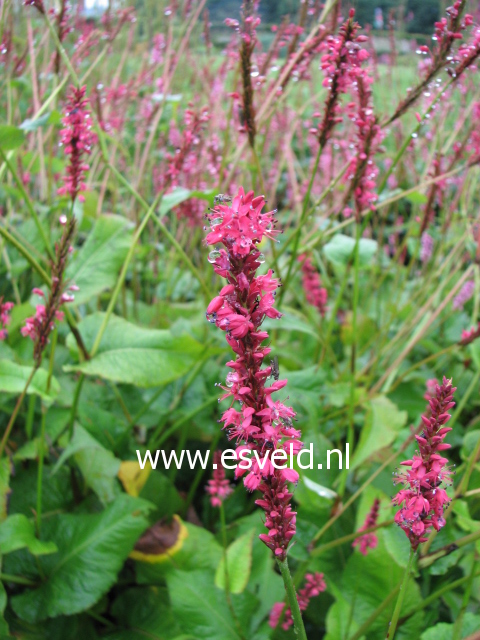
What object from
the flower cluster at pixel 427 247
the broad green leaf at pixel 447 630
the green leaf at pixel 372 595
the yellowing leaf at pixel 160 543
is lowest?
the yellowing leaf at pixel 160 543

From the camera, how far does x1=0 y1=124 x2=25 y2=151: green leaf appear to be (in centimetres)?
123

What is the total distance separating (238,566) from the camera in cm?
122

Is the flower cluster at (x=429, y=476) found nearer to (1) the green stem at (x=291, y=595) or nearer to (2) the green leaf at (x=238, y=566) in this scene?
(1) the green stem at (x=291, y=595)

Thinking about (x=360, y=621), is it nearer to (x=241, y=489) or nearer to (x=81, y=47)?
(x=241, y=489)

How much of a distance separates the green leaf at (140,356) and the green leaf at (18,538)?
0.36 m

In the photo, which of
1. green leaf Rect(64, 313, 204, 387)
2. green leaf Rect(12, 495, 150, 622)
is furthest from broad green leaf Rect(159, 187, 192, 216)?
green leaf Rect(12, 495, 150, 622)

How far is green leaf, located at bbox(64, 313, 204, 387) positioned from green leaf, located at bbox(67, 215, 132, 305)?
126 millimetres

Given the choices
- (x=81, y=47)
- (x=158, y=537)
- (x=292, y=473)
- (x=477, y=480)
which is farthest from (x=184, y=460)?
(x=81, y=47)

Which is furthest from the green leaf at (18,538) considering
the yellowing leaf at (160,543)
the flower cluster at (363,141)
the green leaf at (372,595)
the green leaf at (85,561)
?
the flower cluster at (363,141)

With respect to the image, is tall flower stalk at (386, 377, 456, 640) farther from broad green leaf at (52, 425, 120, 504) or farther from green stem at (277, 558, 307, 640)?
broad green leaf at (52, 425, 120, 504)

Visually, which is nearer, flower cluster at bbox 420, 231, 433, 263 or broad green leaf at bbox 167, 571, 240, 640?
broad green leaf at bbox 167, 571, 240, 640

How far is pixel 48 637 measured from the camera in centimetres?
127

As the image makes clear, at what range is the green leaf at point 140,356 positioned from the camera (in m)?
1.32

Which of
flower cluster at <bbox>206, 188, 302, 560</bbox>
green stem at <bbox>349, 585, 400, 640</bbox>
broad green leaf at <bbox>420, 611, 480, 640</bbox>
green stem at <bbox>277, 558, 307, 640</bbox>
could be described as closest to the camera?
flower cluster at <bbox>206, 188, 302, 560</bbox>
